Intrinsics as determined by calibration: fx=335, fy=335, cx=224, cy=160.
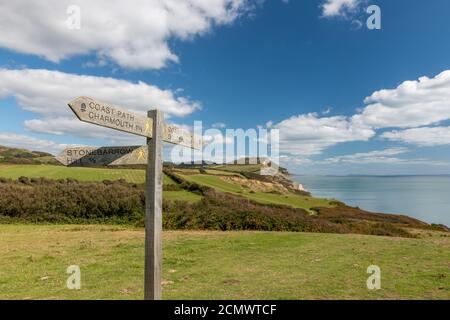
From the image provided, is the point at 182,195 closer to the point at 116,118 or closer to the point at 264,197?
the point at 264,197

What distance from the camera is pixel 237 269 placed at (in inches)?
404

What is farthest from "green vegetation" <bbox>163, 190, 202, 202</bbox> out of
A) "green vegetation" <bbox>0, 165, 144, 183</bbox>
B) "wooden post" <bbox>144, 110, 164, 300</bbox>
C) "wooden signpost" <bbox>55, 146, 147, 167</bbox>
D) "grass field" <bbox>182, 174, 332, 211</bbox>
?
"wooden post" <bbox>144, 110, 164, 300</bbox>

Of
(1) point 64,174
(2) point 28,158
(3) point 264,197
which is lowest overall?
(3) point 264,197

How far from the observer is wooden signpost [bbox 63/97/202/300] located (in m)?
5.03

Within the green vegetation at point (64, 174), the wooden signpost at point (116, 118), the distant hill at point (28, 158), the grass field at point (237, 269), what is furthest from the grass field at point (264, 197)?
the wooden signpost at point (116, 118)

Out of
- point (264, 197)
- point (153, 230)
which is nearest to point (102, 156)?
point (153, 230)

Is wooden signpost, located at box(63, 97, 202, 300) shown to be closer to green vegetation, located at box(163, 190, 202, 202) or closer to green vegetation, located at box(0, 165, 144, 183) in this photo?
green vegetation, located at box(163, 190, 202, 202)

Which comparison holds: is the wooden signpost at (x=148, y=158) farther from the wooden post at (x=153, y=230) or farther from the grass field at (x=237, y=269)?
the grass field at (x=237, y=269)

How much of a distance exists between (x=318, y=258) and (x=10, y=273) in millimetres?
9954

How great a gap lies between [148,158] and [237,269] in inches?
240

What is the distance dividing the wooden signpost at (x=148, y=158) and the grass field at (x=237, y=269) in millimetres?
2286

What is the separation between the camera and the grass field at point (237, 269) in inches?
301
